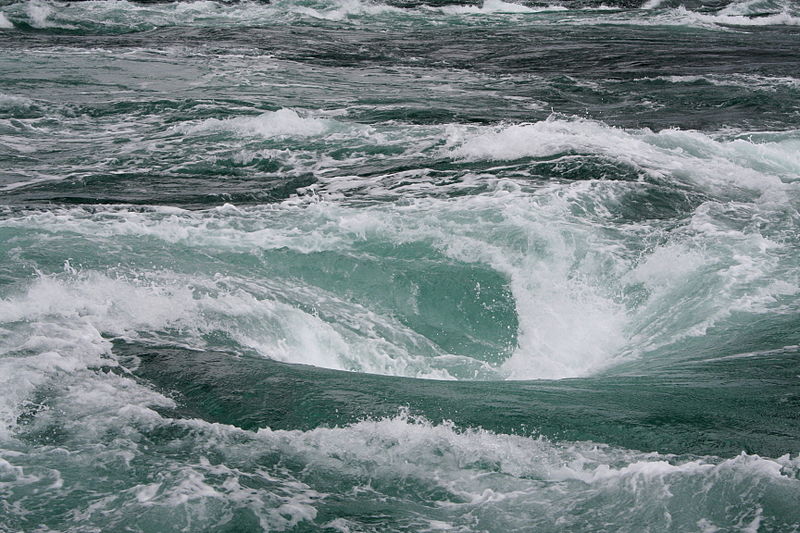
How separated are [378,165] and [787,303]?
19.4 ft

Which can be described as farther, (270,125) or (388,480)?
(270,125)

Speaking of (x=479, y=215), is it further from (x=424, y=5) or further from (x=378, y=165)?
(x=424, y=5)

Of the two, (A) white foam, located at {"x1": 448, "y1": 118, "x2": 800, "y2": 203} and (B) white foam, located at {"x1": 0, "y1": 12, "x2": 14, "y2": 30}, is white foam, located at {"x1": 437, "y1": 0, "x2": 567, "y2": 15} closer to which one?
(B) white foam, located at {"x1": 0, "y1": 12, "x2": 14, "y2": 30}

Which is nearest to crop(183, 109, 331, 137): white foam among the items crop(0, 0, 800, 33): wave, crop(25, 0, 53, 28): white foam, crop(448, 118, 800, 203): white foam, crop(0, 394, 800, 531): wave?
crop(448, 118, 800, 203): white foam

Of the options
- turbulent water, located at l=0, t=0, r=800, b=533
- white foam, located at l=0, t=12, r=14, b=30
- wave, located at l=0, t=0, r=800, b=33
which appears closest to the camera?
turbulent water, located at l=0, t=0, r=800, b=533

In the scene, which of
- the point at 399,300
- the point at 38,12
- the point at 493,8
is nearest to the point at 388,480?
the point at 399,300

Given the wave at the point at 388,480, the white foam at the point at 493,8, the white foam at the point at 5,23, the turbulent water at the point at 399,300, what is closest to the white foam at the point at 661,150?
the turbulent water at the point at 399,300

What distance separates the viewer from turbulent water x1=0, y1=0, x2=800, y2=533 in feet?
15.3

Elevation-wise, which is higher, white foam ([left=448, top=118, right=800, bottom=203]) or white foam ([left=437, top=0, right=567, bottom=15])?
white foam ([left=437, top=0, right=567, bottom=15])

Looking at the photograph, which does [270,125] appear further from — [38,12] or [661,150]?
[38,12]

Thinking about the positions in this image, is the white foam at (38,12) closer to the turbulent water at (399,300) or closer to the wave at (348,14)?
the wave at (348,14)

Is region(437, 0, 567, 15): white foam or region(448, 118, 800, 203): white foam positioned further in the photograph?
region(437, 0, 567, 15): white foam

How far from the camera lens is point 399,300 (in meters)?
7.97

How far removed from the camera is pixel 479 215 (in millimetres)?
9555
